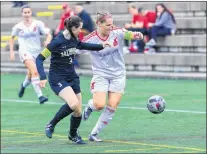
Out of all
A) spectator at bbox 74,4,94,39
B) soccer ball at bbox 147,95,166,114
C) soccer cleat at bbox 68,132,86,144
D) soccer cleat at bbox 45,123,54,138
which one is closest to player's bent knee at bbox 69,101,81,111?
soccer cleat at bbox 68,132,86,144

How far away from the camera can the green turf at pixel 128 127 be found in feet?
44.3

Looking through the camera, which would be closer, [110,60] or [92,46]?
[92,46]

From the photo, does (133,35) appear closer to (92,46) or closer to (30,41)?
(92,46)

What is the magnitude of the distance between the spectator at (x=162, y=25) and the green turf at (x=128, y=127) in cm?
330

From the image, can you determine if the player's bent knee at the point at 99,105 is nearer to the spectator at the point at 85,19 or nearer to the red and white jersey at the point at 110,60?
the red and white jersey at the point at 110,60

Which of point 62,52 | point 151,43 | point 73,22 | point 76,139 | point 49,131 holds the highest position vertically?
point 73,22

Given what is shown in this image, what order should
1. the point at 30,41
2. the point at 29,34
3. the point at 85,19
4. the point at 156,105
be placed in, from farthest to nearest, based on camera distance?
the point at 85,19, the point at 30,41, the point at 29,34, the point at 156,105

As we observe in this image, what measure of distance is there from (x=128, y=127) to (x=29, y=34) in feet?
19.1

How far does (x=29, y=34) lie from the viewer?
2122cm

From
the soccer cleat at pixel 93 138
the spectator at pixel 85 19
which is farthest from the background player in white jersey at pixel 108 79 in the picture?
the spectator at pixel 85 19

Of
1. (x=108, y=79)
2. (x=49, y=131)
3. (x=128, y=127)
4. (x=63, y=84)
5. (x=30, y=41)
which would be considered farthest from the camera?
(x=30, y=41)

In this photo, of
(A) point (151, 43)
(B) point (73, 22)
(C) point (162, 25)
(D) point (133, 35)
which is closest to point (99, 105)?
(D) point (133, 35)

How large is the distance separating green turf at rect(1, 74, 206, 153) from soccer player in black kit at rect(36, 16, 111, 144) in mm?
514

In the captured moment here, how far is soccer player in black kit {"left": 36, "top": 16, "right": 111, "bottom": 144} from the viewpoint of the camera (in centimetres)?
1354
